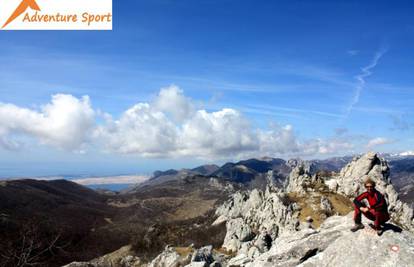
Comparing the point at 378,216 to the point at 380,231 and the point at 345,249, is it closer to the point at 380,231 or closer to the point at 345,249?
the point at 380,231

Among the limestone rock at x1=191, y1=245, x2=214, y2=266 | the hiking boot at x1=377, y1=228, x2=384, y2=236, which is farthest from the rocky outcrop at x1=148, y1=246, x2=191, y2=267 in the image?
the hiking boot at x1=377, y1=228, x2=384, y2=236

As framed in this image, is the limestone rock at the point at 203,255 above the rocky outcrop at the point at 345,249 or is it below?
below

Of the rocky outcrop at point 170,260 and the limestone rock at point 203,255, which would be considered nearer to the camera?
the limestone rock at point 203,255

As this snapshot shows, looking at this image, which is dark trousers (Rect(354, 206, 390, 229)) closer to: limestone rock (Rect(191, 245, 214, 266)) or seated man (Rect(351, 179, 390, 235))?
seated man (Rect(351, 179, 390, 235))

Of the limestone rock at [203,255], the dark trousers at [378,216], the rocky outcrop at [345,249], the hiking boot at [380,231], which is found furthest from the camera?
the limestone rock at [203,255]

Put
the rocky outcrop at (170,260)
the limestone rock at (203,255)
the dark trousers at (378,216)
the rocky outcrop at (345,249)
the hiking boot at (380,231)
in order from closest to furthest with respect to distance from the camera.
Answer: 1. the rocky outcrop at (345,249)
2. the hiking boot at (380,231)
3. the dark trousers at (378,216)
4. the limestone rock at (203,255)
5. the rocky outcrop at (170,260)

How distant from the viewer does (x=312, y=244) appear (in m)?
29.6

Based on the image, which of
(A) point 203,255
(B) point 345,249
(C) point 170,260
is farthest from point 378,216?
(C) point 170,260

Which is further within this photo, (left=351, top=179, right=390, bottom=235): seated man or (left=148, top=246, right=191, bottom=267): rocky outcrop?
(left=148, top=246, right=191, bottom=267): rocky outcrop

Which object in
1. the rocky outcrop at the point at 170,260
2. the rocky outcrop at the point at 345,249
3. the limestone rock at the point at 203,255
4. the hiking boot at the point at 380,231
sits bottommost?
the rocky outcrop at the point at 170,260

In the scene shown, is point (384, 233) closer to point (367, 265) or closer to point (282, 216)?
point (367, 265)

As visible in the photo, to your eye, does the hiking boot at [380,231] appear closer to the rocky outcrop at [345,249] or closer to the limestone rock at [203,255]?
the rocky outcrop at [345,249]

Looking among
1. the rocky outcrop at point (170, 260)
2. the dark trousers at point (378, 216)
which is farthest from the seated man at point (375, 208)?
the rocky outcrop at point (170, 260)

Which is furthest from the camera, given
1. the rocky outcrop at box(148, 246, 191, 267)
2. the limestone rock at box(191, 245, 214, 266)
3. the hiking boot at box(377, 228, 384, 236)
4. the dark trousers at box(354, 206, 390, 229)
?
the rocky outcrop at box(148, 246, 191, 267)
